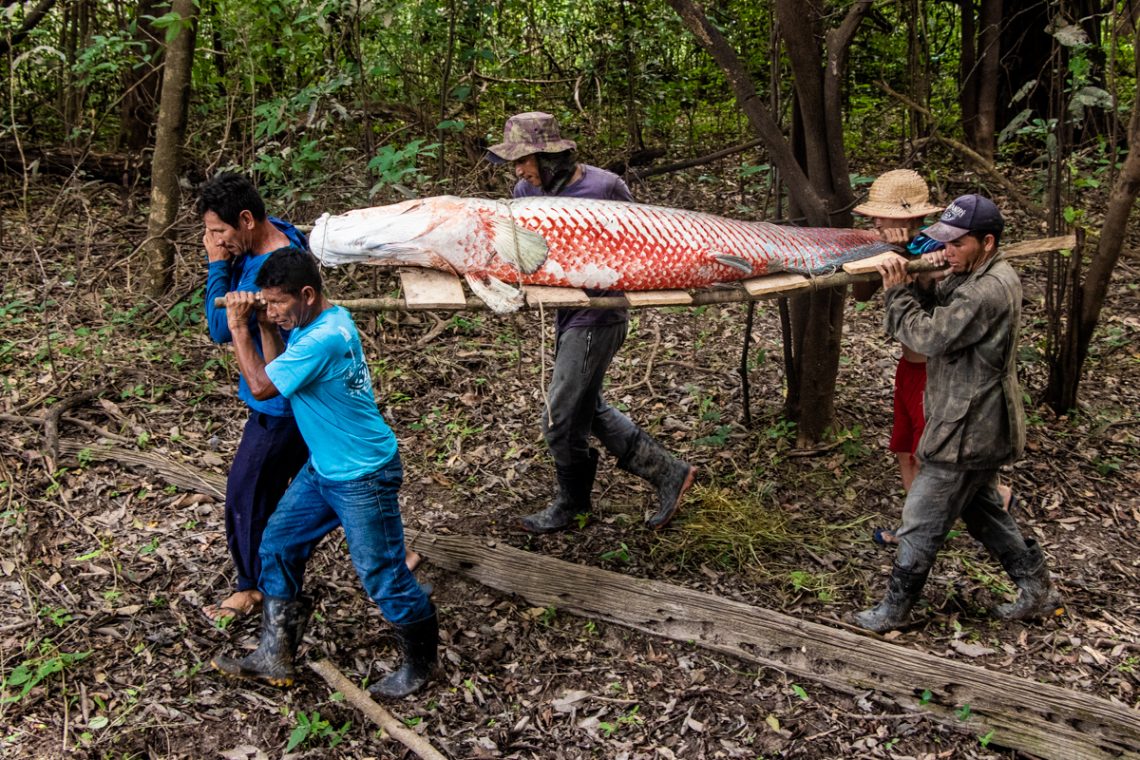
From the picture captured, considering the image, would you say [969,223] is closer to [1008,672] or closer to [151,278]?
[1008,672]

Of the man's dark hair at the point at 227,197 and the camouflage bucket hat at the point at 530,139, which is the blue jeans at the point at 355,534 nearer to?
the man's dark hair at the point at 227,197

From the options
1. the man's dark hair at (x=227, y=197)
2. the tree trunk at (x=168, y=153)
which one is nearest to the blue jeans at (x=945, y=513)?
the man's dark hair at (x=227, y=197)

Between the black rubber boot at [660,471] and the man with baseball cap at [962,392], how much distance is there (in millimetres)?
1110

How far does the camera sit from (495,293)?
3.33 meters

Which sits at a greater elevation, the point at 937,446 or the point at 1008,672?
the point at 937,446

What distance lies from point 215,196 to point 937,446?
2.83 m

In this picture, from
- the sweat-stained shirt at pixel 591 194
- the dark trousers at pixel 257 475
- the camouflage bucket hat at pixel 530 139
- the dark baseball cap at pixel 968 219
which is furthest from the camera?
the sweat-stained shirt at pixel 591 194

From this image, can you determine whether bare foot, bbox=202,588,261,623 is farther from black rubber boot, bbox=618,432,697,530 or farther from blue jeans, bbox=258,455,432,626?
black rubber boot, bbox=618,432,697,530

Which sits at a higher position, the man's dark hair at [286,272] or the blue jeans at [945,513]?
the man's dark hair at [286,272]

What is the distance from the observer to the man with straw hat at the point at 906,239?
151 inches

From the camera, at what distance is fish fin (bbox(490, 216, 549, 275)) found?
342cm

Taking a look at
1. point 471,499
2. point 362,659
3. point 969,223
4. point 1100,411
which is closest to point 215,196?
point 362,659

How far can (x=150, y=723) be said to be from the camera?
3.43 meters

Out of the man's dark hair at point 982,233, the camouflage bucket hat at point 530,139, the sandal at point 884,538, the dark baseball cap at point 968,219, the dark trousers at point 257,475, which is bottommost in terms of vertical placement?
the sandal at point 884,538
